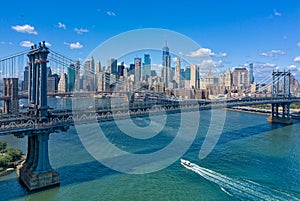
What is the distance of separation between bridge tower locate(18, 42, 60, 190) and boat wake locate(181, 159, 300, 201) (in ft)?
19.8

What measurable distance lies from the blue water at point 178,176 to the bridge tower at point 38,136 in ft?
1.34

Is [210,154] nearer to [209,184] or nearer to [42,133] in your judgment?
[209,184]

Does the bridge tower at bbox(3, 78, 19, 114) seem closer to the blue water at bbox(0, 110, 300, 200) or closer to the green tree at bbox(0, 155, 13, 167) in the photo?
the blue water at bbox(0, 110, 300, 200)

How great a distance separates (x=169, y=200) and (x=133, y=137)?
9.06m

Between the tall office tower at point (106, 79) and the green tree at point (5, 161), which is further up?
the tall office tower at point (106, 79)

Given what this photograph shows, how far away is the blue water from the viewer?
895cm

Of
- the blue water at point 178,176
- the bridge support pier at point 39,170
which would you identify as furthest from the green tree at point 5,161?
the bridge support pier at point 39,170

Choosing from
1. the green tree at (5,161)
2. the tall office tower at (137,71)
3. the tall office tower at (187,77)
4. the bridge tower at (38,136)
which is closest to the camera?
the bridge tower at (38,136)

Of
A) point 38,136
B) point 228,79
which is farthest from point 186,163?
point 228,79

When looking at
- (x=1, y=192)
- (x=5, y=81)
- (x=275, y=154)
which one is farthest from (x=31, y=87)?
(x=5, y=81)

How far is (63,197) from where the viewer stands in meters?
8.75

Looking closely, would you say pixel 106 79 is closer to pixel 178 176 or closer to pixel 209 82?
pixel 178 176

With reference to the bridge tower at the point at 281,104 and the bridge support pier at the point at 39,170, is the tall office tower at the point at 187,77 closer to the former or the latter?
the bridge tower at the point at 281,104

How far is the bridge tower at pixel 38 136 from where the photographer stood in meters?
9.34
